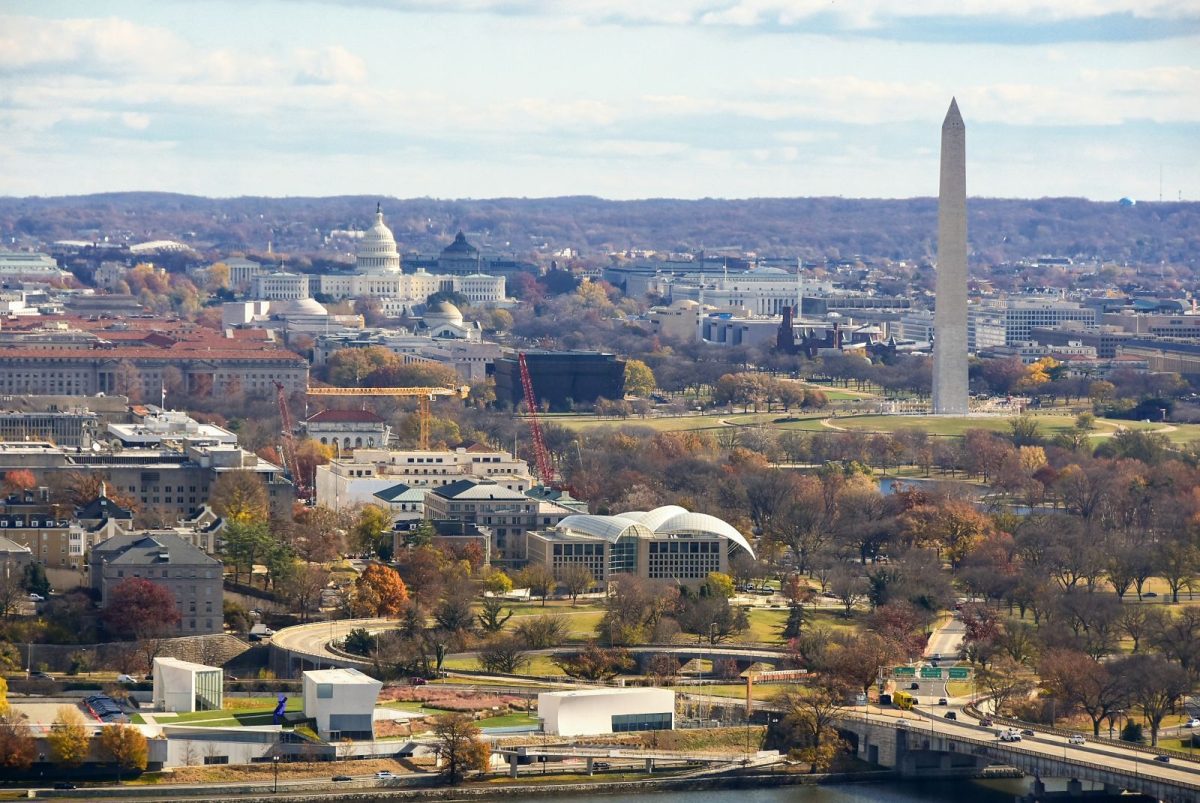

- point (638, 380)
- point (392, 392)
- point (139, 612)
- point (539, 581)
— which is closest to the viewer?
point (139, 612)

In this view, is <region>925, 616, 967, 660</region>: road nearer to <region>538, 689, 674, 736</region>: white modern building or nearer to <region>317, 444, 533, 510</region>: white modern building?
<region>538, 689, 674, 736</region>: white modern building

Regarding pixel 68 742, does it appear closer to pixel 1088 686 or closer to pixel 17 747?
pixel 17 747

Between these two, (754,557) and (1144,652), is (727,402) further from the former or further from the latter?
(1144,652)

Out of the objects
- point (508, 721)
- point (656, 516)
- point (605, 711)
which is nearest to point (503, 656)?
point (508, 721)

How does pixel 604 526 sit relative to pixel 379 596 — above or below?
above

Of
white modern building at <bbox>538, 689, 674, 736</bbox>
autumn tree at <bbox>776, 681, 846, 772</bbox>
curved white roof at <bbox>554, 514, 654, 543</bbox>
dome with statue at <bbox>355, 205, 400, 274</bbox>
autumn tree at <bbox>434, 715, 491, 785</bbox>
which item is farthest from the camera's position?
dome with statue at <bbox>355, 205, 400, 274</bbox>

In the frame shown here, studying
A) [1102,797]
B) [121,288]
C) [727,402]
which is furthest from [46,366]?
[1102,797]

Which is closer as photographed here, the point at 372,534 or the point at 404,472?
the point at 372,534

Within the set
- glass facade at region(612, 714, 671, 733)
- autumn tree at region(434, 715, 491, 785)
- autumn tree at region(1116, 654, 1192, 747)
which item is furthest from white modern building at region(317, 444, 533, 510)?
autumn tree at region(434, 715, 491, 785)
